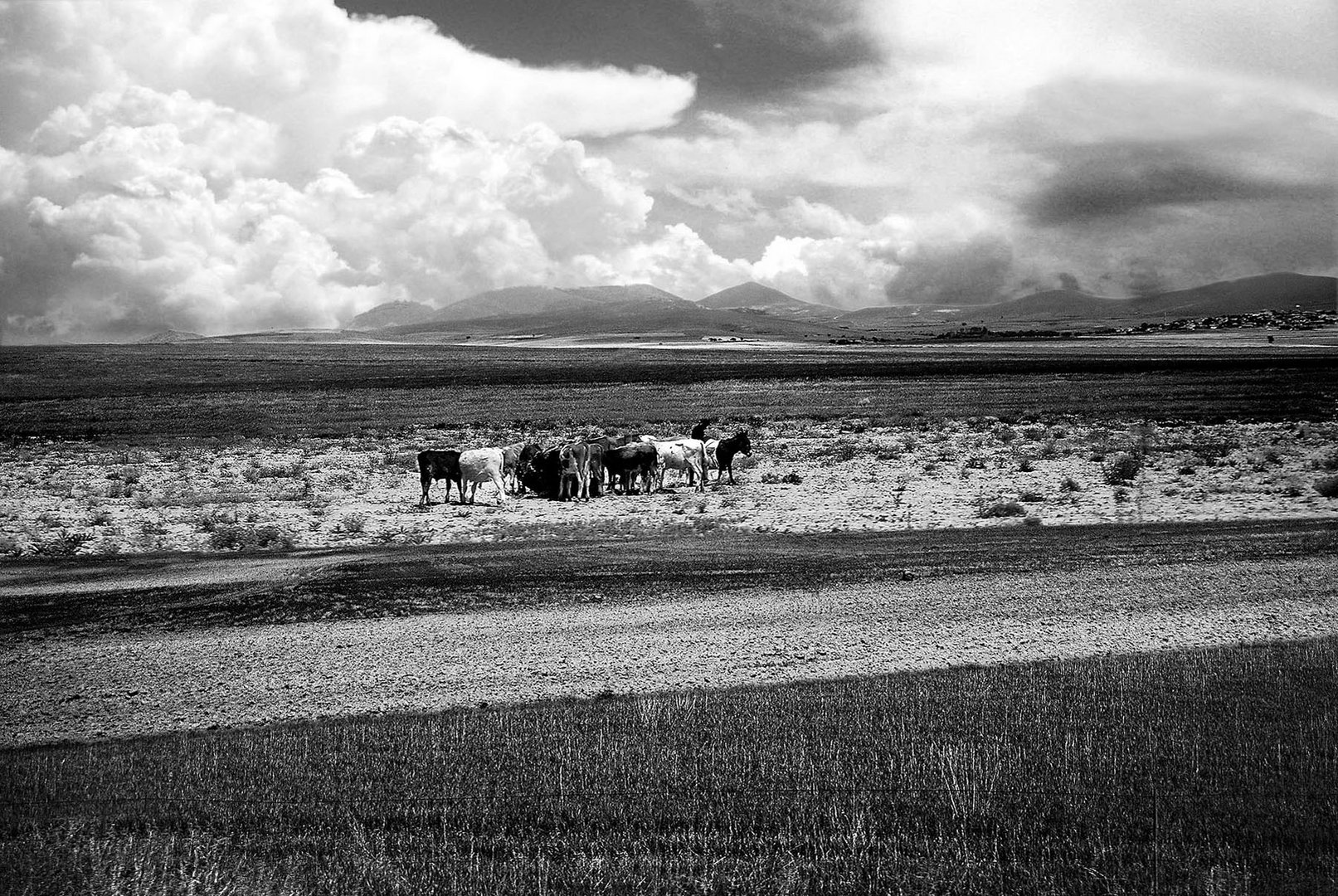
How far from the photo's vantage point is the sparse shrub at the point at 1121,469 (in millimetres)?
28922

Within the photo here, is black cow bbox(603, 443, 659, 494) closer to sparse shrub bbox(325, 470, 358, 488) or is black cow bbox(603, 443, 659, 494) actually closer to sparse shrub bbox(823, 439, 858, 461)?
sparse shrub bbox(325, 470, 358, 488)

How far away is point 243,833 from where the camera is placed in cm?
670

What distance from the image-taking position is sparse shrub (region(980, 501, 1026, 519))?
24250 mm

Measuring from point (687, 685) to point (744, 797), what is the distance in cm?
365

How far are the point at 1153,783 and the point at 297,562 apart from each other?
16121 mm

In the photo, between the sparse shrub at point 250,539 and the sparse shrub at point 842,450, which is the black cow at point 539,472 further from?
the sparse shrub at point 842,450

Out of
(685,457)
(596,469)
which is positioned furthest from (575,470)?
(685,457)

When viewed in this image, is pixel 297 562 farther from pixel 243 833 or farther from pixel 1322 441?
pixel 1322 441

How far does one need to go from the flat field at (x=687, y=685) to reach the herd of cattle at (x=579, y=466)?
3.67 ft

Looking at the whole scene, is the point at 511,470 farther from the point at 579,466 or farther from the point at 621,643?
the point at 621,643

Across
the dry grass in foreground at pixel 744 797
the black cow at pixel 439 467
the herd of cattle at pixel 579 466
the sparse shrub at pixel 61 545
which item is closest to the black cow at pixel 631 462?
the herd of cattle at pixel 579 466

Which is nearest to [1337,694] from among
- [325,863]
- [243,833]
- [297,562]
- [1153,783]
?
[1153,783]

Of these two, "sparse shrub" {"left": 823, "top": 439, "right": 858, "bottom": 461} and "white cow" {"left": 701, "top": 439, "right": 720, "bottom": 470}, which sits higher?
"white cow" {"left": 701, "top": 439, "right": 720, "bottom": 470}

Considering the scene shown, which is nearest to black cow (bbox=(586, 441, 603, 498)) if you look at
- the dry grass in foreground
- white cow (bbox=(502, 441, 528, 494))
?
white cow (bbox=(502, 441, 528, 494))
